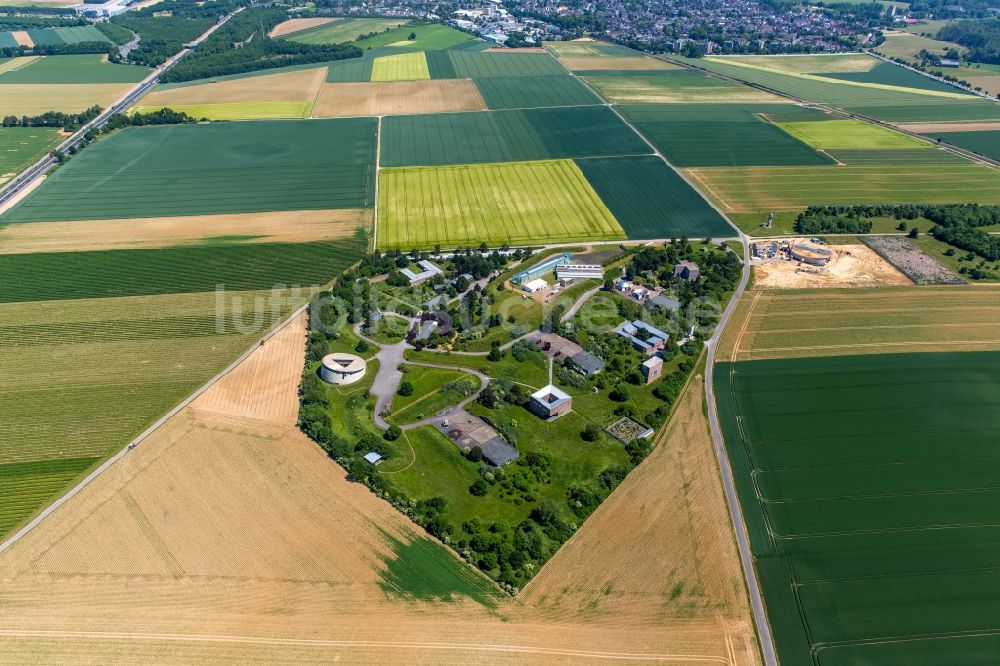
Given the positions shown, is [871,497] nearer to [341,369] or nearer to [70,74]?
[341,369]

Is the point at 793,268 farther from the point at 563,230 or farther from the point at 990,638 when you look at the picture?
the point at 990,638

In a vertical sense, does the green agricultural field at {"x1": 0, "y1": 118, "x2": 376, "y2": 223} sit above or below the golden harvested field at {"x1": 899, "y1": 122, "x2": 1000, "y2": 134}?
below

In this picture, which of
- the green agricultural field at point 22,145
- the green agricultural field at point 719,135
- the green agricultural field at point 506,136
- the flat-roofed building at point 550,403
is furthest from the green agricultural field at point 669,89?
the green agricultural field at point 22,145

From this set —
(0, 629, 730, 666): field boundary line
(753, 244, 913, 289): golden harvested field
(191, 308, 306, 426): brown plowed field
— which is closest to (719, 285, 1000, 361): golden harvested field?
(753, 244, 913, 289): golden harvested field

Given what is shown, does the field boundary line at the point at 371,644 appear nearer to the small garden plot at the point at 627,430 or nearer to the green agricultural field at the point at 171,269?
the small garden plot at the point at 627,430

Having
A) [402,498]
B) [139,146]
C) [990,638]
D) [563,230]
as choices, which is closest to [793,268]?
[563,230]

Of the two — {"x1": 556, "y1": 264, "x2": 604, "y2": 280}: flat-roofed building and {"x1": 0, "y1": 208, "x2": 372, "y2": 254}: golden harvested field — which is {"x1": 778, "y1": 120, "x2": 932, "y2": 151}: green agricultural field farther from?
{"x1": 0, "y1": 208, "x2": 372, "y2": 254}: golden harvested field
